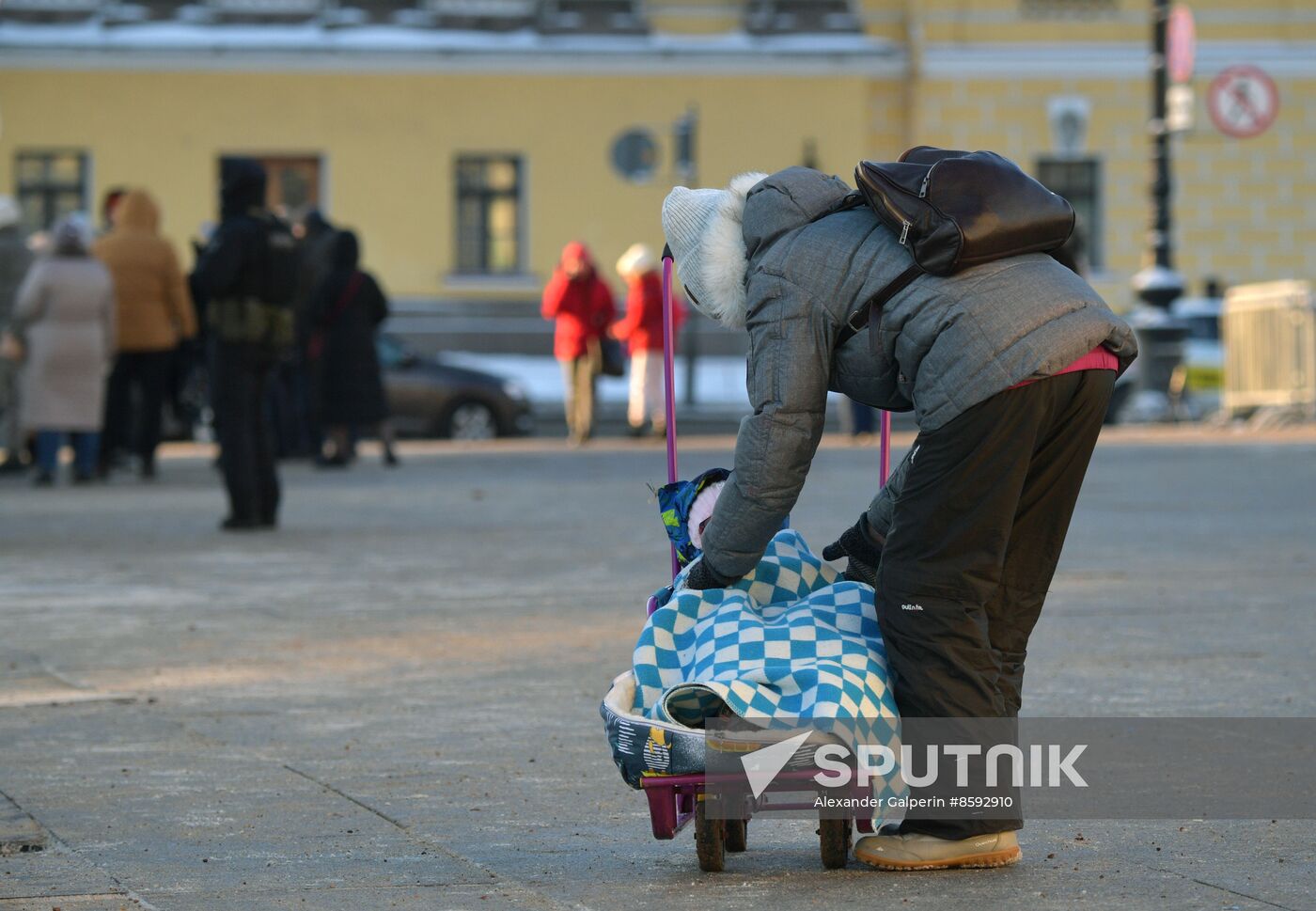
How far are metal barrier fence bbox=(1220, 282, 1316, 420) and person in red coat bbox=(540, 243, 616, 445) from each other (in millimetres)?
6343

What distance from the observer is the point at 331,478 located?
674 inches

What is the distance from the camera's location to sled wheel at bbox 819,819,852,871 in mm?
4605

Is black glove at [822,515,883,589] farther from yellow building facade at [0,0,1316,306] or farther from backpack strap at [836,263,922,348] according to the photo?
yellow building facade at [0,0,1316,306]

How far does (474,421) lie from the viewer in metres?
24.9

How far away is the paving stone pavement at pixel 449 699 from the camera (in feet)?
14.9

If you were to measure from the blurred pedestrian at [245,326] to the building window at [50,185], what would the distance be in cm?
2250

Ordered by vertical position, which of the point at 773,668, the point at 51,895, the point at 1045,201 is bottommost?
the point at 51,895

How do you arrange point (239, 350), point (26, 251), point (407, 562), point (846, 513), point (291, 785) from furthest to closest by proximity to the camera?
point (26, 251) < point (846, 513) < point (239, 350) < point (407, 562) < point (291, 785)

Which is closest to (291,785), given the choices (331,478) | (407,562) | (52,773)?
(52,773)

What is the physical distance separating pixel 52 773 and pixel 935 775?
2326 millimetres

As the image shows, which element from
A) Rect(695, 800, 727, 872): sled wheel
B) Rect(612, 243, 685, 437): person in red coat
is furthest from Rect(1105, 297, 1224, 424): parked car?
Rect(695, 800, 727, 872): sled wheel

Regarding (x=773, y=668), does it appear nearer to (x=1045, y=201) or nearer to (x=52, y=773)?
(x=1045, y=201)

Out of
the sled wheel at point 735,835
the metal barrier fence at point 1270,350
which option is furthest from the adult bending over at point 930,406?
the metal barrier fence at point 1270,350

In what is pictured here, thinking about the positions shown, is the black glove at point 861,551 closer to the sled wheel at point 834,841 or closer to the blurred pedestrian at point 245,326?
the sled wheel at point 834,841
